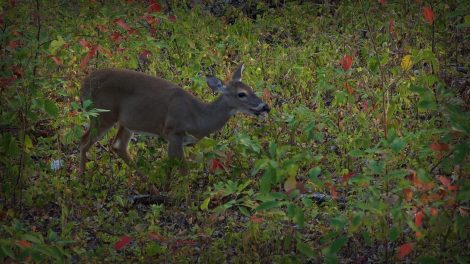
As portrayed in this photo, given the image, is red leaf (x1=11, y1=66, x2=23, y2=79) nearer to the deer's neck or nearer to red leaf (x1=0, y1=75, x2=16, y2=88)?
red leaf (x1=0, y1=75, x2=16, y2=88)

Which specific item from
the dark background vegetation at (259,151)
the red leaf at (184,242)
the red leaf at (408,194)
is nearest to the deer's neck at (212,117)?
the dark background vegetation at (259,151)

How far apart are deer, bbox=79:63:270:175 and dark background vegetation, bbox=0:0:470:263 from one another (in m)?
0.19

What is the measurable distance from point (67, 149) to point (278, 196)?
4090 millimetres

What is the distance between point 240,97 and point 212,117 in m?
0.31

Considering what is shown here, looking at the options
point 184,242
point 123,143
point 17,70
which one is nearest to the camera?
point 184,242

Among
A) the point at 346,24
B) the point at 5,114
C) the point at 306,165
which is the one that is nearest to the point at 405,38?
the point at 346,24

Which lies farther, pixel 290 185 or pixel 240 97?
pixel 240 97

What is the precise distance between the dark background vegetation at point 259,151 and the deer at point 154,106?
194 millimetres

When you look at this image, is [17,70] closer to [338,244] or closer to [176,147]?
[176,147]

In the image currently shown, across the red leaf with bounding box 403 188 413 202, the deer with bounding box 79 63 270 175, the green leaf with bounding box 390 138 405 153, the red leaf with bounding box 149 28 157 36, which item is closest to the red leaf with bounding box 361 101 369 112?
the deer with bounding box 79 63 270 175

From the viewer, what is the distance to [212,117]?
27.4 ft

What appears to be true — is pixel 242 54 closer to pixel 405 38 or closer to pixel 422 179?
pixel 405 38

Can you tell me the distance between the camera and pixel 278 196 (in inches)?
208

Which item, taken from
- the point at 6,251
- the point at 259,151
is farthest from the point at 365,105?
the point at 6,251
